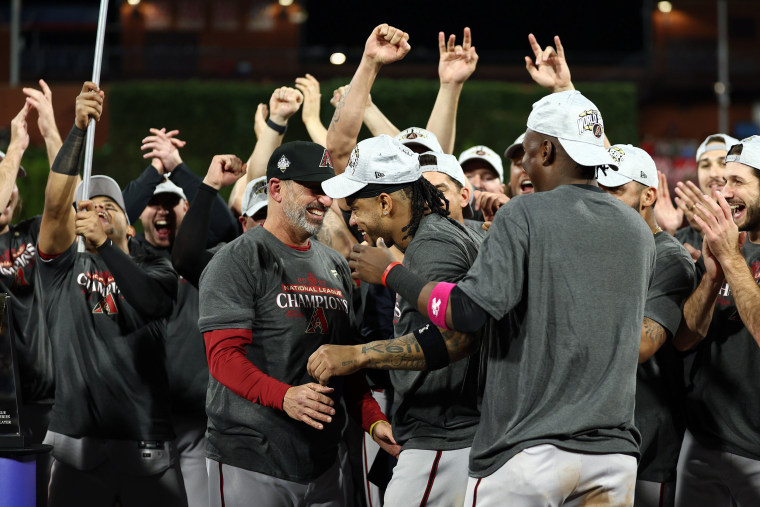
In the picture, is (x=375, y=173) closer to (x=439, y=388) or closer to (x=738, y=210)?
(x=439, y=388)

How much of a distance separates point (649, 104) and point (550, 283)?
47.5 metres

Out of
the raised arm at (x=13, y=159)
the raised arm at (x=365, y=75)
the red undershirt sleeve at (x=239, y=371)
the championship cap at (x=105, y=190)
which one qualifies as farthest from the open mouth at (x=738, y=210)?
the raised arm at (x=13, y=159)

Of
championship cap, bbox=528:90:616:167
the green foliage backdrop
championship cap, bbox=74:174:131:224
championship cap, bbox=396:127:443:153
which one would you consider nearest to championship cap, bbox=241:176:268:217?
championship cap, bbox=74:174:131:224

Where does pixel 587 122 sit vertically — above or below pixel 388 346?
above

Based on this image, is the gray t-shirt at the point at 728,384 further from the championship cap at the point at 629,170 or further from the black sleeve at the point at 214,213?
the black sleeve at the point at 214,213

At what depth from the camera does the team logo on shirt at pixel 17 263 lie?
5.97 m

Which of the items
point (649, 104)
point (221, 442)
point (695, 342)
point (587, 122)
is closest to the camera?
point (587, 122)

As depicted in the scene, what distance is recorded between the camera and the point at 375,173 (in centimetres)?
379

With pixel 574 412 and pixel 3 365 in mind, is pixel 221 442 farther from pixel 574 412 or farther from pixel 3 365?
pixel 574 412

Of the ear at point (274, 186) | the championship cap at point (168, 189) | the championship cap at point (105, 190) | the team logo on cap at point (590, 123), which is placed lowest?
the championship cap at point (168, 189)

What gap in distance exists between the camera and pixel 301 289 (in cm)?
420

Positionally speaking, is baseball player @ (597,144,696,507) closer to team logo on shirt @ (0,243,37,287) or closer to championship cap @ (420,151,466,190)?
championship cap @ (420,151,466,190)

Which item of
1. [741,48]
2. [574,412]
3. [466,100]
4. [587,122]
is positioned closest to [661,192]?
[587,122]

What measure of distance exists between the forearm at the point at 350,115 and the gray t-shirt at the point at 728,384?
2.17 meters
